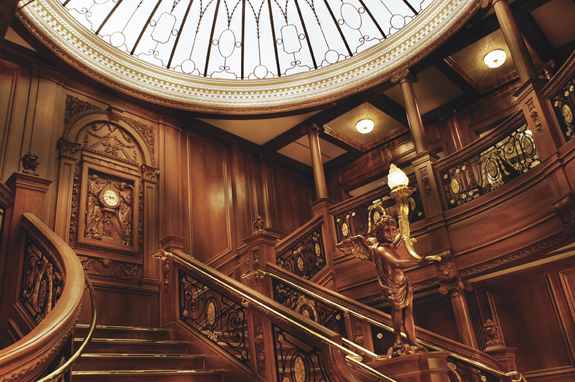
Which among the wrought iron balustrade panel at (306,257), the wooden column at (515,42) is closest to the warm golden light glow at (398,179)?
the wooden column at (515,42)

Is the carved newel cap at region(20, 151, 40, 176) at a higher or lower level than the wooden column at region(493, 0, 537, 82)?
lower

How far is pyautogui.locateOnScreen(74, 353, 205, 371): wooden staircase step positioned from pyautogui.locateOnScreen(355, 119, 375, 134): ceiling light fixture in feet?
24.9

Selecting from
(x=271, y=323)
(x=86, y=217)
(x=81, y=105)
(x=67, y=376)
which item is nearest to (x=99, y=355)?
(x=67, y=376)

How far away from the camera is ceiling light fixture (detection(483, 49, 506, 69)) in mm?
9234

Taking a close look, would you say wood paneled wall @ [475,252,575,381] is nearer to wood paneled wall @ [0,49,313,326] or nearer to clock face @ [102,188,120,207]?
wood paneled wall @ [0,49,313,326]

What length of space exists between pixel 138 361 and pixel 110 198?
4.57m

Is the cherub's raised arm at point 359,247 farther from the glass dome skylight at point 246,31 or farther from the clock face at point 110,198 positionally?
the glass dome skylight at point 246,31

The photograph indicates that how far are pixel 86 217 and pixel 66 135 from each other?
1.52 metres

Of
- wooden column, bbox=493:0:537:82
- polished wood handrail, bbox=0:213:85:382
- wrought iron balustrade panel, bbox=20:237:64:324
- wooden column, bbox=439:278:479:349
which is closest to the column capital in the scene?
wooden column, bbox=493:0:537:82

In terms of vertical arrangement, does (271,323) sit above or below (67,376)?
above

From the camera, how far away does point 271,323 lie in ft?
15.0

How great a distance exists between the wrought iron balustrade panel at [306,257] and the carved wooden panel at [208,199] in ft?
6.41

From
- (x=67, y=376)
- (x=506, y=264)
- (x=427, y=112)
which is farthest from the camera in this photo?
(x=427, y=112)

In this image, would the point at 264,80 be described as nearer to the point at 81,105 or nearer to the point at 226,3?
the point at 226,3
